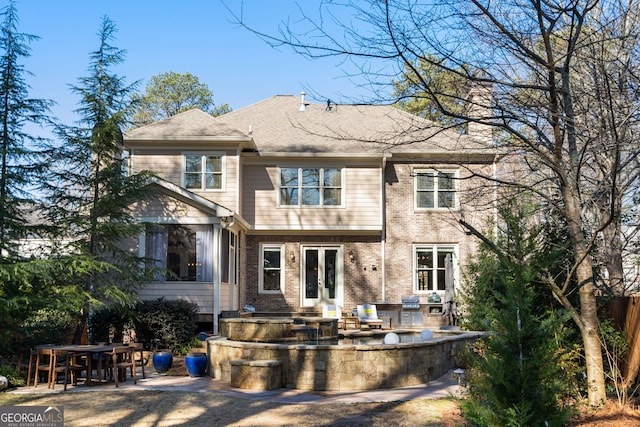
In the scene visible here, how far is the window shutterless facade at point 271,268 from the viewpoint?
872 inches

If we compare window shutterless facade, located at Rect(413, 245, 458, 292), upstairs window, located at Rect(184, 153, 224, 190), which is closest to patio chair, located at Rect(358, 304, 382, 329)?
window shutterless facade, located at Rect(413, 245, 458, 292)

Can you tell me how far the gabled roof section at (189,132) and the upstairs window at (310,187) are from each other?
208cm

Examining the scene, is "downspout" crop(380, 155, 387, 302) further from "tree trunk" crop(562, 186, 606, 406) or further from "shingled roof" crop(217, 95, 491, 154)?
"tree trunk" crop(562, 186, 606, 406)

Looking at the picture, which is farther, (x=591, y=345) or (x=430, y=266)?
(x=430, y=266)

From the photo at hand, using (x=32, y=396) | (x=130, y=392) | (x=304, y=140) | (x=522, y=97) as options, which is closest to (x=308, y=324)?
(x=130, y=392)

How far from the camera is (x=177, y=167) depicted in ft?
68.6

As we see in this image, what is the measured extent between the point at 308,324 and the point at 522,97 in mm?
7505

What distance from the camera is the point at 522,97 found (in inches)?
348

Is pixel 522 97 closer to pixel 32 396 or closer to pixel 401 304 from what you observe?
pixel 32 396

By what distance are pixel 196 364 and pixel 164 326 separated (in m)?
3.73

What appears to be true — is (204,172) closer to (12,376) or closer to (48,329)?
(48,329)

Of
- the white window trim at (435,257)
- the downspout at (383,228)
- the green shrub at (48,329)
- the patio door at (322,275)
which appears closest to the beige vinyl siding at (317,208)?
the downspout at (383,228)

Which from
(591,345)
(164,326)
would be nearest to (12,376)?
(164,326)

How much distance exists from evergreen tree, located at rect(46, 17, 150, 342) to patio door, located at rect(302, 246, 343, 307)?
23.7 ft
